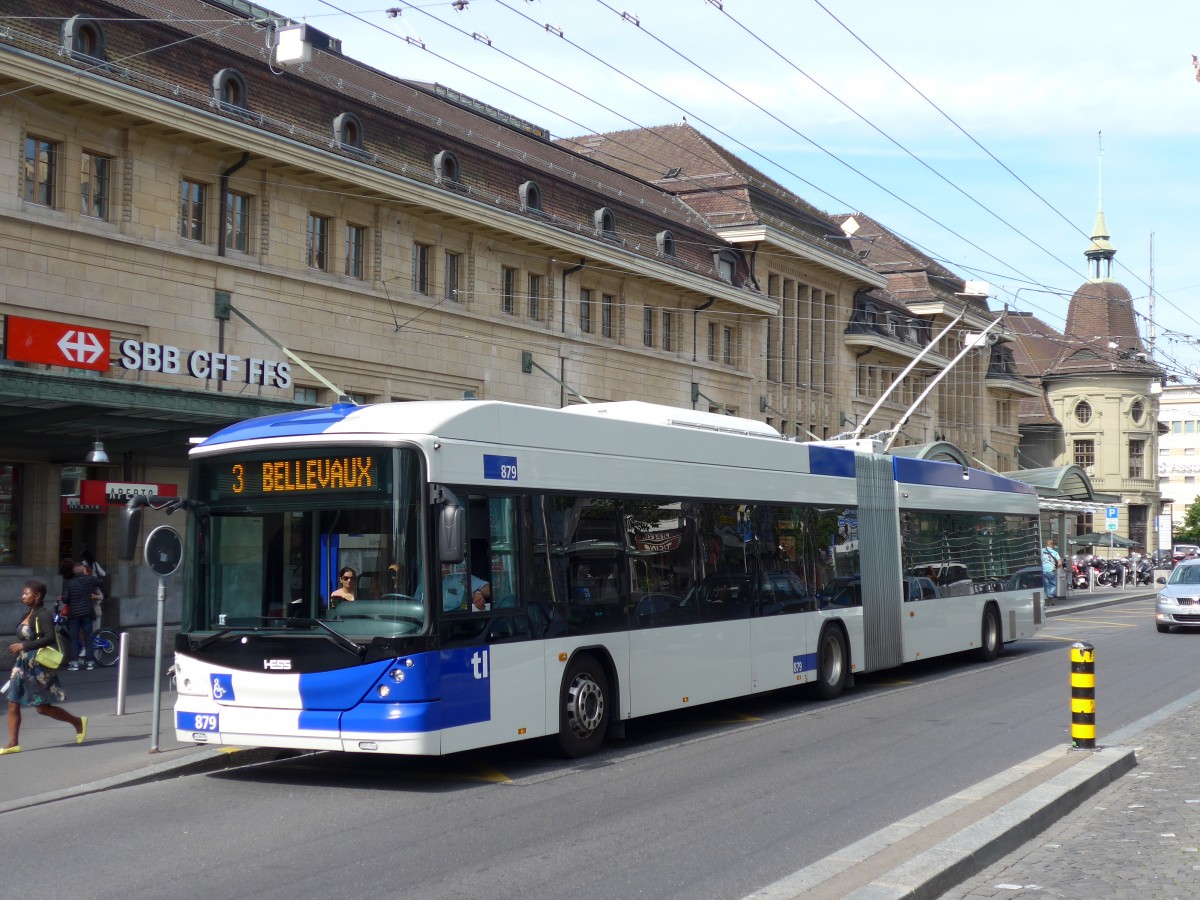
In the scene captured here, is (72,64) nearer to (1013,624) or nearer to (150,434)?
(150,434)

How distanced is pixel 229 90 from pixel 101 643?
1005 cm

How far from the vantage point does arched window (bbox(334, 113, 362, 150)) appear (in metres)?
27.6

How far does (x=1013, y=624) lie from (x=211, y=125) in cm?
1568

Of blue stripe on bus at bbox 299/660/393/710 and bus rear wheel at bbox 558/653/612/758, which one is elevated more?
blue stripe on bus at bbox 299/660/393/710

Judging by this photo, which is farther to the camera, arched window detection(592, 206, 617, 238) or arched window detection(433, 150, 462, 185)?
arched window detection(592, 206, 617, 238)

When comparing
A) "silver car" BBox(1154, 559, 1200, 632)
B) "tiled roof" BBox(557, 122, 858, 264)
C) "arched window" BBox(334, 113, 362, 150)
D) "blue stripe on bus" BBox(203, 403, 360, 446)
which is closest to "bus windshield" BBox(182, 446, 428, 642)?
"blue stripe on bus" BBox(203, 403, 360, 446)

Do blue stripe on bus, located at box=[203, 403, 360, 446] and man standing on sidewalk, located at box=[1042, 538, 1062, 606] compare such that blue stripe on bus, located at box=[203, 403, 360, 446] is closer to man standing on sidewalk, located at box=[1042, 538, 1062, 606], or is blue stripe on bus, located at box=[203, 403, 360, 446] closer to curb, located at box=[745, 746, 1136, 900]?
curb, located at box=[745, 746, 1136, 900]

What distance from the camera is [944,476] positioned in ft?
69.9

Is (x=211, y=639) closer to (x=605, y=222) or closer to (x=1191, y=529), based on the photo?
(x=605, y=222)

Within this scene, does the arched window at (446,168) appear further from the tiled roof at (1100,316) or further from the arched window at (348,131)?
the tiled roof at (1100,316)

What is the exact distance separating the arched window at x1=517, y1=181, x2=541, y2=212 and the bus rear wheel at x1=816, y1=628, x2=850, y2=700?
58.3 feet

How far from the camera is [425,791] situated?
10914 mm

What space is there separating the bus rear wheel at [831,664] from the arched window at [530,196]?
1777 centimetres

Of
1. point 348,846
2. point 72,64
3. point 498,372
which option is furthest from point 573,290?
point 348,846
